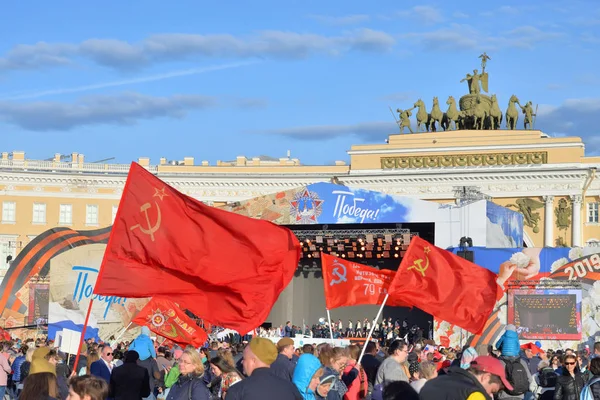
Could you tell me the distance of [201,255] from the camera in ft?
37.8

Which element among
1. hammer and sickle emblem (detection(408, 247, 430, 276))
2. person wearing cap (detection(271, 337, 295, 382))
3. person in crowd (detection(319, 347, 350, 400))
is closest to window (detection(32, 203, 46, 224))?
hammer and sickle emblem (detection(408, 247, 430, 276))

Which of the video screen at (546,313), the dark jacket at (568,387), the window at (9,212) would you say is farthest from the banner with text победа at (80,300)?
the window at (9,212)

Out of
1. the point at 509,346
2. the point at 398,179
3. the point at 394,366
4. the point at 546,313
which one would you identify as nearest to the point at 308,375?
the point at 394,366

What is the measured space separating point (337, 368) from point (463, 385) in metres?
3.22

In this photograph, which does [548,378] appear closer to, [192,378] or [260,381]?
[192,378]

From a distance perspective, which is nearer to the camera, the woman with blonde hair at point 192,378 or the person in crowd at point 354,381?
the woman with blonde hair at point 192,378

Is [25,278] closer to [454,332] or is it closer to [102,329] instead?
[102,329]

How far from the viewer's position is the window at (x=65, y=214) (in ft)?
217

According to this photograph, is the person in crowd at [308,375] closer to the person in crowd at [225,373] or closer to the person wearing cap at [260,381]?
the person in crowd at [225,373]

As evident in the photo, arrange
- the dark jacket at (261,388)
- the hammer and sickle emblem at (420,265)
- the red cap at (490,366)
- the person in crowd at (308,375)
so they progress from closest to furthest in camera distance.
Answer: the dark jacket at (261,388)
the red cap at (490,366)
the person in crowd at (308,375)
the hammer and sickle emblem at (420,265)

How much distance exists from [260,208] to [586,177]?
28.1 m

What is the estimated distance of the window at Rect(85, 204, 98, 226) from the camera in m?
66.2

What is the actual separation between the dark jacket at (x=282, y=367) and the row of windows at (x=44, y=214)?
2214 inches

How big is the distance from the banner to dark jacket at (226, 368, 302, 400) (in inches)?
997
